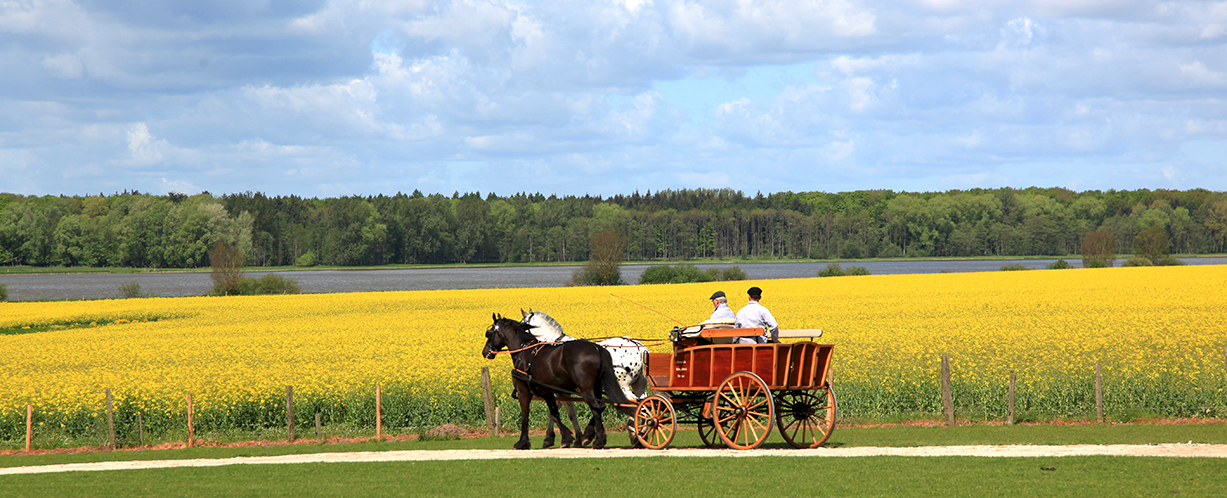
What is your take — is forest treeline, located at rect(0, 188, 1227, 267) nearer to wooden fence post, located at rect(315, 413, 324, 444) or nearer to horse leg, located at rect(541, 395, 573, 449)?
wooden fence post, located at rect(315, 413, 324, 444)

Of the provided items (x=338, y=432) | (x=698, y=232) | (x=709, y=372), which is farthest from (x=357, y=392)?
(x=698, y=232)

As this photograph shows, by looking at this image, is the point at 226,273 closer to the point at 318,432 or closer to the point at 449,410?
the point at 449,410

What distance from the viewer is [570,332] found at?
31406 millimetres

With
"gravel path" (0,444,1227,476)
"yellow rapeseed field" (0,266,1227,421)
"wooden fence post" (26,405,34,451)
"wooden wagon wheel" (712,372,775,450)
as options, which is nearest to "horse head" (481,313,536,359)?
"gravel path" (0,444,1227,476)

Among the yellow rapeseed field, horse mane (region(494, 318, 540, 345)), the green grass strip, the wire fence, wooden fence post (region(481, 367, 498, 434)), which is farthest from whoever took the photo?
the yellow rapeseed field

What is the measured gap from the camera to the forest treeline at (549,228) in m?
133

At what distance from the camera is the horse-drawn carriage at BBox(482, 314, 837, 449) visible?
11.9 metres

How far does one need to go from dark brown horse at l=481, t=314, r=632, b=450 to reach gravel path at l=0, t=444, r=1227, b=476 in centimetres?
50

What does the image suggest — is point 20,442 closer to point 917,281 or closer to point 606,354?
point 606,354

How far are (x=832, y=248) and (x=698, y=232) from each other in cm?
2489

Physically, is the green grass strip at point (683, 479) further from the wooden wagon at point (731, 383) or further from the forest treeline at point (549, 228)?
the forest treeline at point (549, 228)

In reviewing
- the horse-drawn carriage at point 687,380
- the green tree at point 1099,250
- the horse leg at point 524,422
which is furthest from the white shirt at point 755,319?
the green tree at point 1099,250

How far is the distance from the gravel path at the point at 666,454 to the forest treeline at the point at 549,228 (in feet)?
385

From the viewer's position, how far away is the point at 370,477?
449 inches
